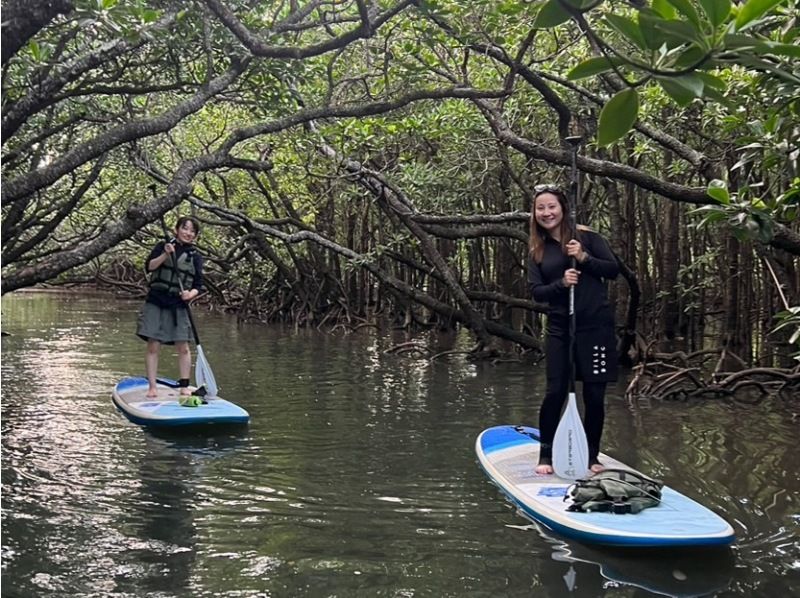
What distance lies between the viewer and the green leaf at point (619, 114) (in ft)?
4.76

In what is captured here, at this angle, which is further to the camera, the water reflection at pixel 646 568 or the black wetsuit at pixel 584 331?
the black wetsuit at pixel 584 331

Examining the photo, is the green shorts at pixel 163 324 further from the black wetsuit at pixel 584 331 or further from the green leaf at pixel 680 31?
the green leaf at pixel 680 31

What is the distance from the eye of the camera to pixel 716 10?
1.31 meters

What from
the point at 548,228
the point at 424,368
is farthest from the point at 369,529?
the point at 424,368

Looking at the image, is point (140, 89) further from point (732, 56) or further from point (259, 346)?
point (259, 346)

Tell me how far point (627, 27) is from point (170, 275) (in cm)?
580

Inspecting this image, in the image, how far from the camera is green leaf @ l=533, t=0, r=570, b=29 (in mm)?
1424

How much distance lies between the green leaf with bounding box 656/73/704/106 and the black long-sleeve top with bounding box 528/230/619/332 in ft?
9.66

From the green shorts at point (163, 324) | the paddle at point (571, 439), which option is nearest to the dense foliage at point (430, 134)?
the paddle at point (571, 439)

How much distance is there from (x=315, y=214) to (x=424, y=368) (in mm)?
6884

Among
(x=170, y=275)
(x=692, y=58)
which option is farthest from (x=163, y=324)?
(x=692, y=58)

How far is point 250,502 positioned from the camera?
14.5ft

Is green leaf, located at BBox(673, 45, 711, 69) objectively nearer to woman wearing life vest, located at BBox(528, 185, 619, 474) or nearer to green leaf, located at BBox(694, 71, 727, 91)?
green leaf, located at BBox(694, 71, 727, 91)

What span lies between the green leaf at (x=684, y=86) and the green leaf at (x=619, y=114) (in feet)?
0.17
